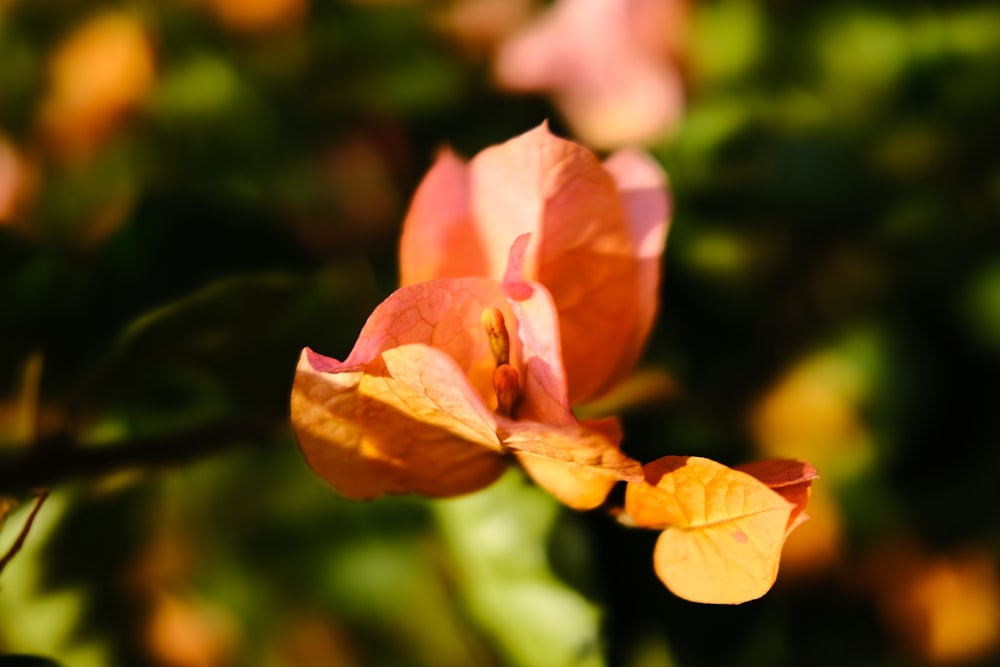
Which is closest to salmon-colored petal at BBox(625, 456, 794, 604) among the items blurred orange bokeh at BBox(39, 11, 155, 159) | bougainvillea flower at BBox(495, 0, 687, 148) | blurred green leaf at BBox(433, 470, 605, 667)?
blurred green leaf at BBox(433, 470, 605, 667)

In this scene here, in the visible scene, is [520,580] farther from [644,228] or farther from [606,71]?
[606,71]

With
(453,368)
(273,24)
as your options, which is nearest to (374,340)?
(453,368)

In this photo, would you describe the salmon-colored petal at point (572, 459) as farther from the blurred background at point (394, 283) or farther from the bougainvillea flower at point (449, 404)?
the blurred background at point (394, 283)

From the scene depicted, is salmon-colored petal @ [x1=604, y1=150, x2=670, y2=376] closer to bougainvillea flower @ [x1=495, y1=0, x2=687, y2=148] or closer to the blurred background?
the blurred background

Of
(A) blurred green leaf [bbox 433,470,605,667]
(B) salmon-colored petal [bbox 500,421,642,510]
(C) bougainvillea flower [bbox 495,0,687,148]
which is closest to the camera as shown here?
(B) salmon-colored petal [bbox 500,421,642,510]

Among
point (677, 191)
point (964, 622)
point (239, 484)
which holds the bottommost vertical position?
point (964, 622)

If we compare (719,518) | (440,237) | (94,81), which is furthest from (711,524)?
(94,81)

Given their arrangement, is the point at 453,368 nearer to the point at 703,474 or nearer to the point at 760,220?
the point at 703,474
